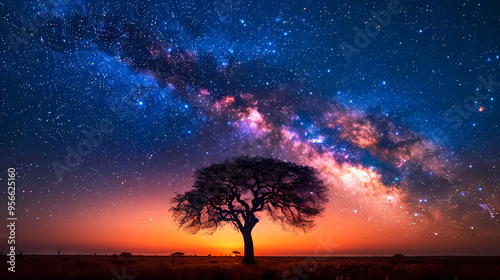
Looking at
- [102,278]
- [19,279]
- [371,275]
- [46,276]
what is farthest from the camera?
[102,278]

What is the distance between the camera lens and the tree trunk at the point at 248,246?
23.2 m

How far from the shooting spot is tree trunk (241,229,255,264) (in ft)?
76.3

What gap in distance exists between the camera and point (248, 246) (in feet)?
79.3

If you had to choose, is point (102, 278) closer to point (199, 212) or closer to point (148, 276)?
point (148, 276)

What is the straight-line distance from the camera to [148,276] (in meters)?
7.21

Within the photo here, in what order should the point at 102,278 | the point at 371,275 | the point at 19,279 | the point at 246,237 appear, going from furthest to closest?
1. the point at 246,237
2. the point at 102,278
3. the point at 19,279
4. the point at 371,275

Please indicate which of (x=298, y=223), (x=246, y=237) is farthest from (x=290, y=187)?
(x=246, y=237)

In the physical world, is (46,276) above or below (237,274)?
above

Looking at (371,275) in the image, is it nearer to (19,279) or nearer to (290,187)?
(19,279)

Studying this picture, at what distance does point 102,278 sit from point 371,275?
6679 mm

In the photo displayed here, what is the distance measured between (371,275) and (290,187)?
68.8 feet

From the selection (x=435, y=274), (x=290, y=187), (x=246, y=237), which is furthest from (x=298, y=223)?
(x=435, y=274)

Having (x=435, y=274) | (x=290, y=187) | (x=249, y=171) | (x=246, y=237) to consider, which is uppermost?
(x=249, y=171)

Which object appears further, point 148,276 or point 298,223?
point 298,223
